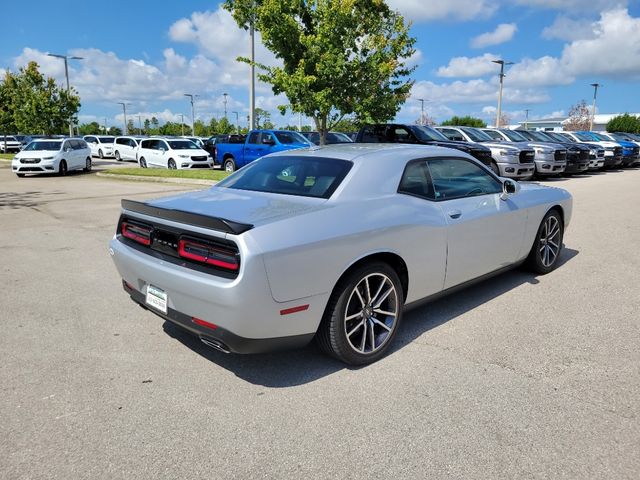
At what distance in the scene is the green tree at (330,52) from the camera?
1507 cm

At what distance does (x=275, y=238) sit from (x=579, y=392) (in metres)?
2.11

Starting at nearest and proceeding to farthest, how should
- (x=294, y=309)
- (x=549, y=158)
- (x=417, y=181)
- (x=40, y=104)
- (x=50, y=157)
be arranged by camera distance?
(x=294, y=309)
(x=417, y=181)
(x=549, y=158)
(x=50, y=157)
(x=40, y=104)

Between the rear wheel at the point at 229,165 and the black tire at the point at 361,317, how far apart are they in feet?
56.0

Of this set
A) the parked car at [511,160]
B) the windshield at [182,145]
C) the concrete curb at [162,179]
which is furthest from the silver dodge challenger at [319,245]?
the windshield at [182,145]

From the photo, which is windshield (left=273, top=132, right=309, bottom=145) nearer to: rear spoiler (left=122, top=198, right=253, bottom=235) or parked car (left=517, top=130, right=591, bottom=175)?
parked car (left=517, top=130, right=591, bottom=175)

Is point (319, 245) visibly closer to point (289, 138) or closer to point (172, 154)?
point (289, 138)

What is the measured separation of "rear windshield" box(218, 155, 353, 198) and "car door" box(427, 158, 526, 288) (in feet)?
2.99

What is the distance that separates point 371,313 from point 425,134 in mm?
12284

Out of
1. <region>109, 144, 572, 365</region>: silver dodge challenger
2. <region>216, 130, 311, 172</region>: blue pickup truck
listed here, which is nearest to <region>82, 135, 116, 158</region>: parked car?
<region>216, 130, 311, 172</region>: blue pickup truck

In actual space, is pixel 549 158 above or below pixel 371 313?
above

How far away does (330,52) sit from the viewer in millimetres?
15148

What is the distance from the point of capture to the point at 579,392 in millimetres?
3072

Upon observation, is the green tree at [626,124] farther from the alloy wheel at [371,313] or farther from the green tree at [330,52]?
the alloy wheel at [371,313]

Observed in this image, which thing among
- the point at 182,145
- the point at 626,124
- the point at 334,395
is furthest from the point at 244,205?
the point at 626,124
